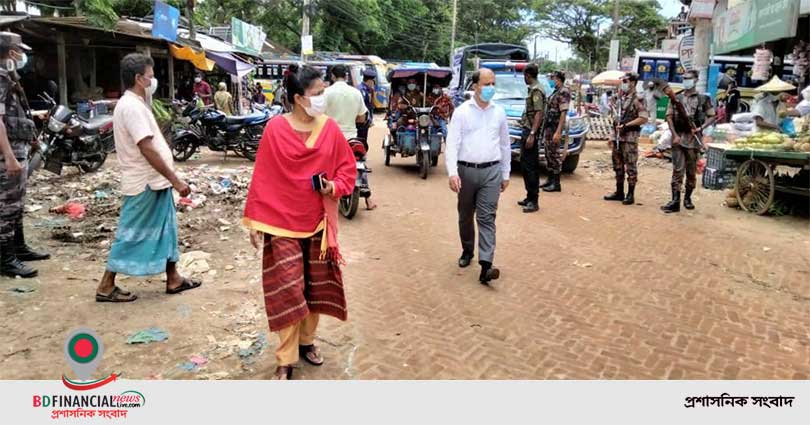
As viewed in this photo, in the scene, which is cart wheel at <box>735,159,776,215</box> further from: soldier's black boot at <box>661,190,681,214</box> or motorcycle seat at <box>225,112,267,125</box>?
motorcycle seat at <box>225,112,267,125</box>

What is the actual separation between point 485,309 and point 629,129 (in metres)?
4.74

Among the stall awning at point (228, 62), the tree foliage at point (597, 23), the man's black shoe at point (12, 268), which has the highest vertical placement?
the tree foliage at point (597, 23)

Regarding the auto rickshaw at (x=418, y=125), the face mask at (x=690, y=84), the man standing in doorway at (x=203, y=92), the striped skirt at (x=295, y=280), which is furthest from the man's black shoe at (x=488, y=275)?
the man standing in doorway at (x=203, y=92)

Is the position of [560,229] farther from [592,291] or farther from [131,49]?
[131,49]

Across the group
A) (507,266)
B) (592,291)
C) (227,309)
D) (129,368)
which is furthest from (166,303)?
(592,291)

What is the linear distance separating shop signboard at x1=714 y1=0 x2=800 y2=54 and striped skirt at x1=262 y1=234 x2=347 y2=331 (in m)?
10.5

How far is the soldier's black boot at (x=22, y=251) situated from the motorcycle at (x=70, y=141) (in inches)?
153

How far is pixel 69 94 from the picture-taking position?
1598 cm

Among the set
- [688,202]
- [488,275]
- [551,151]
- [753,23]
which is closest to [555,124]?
[551,151]

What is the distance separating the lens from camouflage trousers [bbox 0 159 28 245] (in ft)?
15.3

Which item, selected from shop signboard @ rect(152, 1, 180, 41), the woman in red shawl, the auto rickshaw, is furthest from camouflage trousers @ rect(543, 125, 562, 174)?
shop signboard @ rect(152, 1, 180, 41)

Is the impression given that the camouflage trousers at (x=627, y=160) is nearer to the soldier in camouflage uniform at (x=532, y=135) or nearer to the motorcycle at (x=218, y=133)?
the soldier in camouflage uniform at (x=532, y=135)

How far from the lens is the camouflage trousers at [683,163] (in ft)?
25.7

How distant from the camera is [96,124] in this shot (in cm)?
1011
